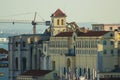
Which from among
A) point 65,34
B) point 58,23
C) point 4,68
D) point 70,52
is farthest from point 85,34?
point 4,68

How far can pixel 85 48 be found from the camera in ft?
342

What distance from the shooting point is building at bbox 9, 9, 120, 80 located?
338 feet

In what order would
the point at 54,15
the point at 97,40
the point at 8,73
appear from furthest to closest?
the point at 8,73 < the point at 54,15 < the point at 97,40

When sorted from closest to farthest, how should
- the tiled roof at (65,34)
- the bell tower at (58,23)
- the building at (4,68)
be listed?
the tiled roof at (65,34) < the bell tower at (58,23) < the building at (4,68)

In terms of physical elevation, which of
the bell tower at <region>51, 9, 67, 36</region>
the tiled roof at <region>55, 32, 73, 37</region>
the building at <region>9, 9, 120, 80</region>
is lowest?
the building at <region>9, 9, 120, 80</region>

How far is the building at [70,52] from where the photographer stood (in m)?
103

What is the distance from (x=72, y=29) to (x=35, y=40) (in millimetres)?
4018

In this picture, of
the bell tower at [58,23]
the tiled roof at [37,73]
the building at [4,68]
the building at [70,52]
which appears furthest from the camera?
the building at [4,68]

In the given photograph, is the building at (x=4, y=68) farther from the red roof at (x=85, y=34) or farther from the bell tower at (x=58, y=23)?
the red roof at (x=85, y=34)

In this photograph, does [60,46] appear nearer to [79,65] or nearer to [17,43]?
[79,65]

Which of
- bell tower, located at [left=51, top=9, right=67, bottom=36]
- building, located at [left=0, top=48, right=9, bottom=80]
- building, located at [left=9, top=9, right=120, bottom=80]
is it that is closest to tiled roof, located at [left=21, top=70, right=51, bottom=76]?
building, located at [left=9, top=9, right=120, bottom=80]

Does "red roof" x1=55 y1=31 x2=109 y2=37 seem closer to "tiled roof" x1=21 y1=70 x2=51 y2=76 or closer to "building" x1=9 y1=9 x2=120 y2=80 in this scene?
"building" x1=9 y1=9 x2=120 y2=80

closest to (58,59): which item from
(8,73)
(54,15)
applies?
(54,15)

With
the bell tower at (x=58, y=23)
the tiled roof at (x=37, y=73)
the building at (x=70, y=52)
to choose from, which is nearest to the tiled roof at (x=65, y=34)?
the building at (x=70, y=52)
